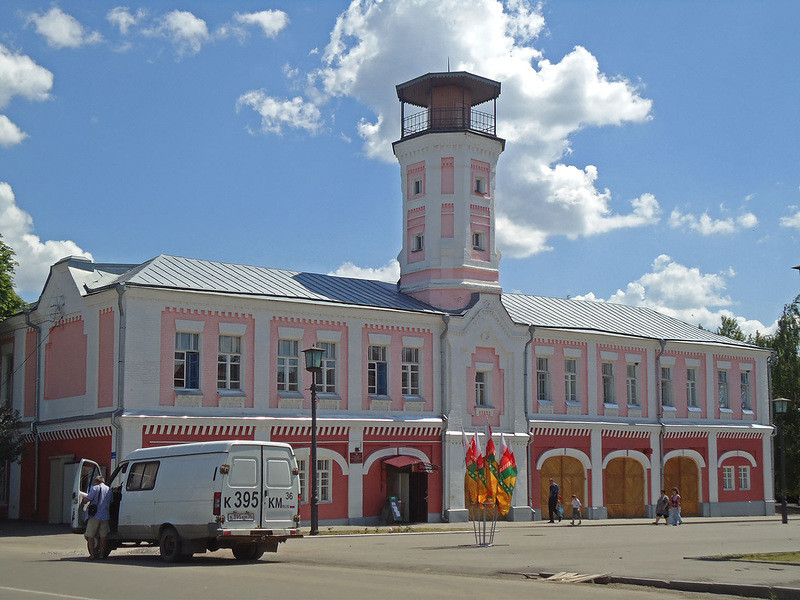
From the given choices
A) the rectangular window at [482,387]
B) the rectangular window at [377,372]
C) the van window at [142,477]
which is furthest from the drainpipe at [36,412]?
the rectangular window at [482,387]

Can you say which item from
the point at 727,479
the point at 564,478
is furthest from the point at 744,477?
the point at 564,478

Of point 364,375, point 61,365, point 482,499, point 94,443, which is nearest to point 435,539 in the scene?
point 482,499

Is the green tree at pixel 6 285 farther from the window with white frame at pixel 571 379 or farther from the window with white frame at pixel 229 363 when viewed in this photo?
the window with white frame at pixel 571 379

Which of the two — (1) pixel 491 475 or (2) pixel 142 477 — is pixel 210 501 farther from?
(1) pixel 491 475

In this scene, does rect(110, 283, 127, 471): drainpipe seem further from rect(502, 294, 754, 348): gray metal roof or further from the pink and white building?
rect(502, 294, 754, 348): gray metal roof

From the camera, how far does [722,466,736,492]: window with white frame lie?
44.2 meters

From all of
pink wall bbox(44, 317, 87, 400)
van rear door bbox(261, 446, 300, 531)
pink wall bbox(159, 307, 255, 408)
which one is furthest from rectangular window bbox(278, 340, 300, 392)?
van rear door bbox(261, 446, 300, 531)

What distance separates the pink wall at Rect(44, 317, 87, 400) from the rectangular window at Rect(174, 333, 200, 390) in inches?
138

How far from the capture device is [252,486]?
18.7m

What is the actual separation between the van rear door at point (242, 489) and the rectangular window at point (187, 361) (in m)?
11.3

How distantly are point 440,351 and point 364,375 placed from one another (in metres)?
3.49

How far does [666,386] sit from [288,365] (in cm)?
1978

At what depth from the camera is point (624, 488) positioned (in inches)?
1610

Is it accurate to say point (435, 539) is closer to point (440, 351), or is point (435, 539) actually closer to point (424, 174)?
point (440, 351)
